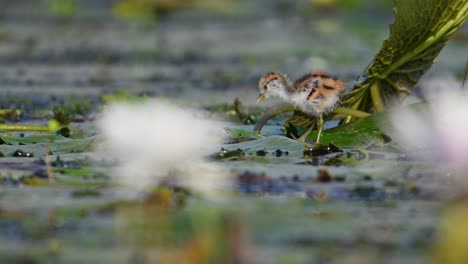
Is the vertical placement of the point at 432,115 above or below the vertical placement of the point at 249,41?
below

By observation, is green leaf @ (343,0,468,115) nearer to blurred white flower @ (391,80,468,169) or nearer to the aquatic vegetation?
the aquatic vegetation

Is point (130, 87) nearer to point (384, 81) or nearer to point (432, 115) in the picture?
point (384, 81)

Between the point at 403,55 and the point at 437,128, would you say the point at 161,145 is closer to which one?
the point at 437,128

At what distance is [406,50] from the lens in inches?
216

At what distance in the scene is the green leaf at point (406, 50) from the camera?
5.31 metres

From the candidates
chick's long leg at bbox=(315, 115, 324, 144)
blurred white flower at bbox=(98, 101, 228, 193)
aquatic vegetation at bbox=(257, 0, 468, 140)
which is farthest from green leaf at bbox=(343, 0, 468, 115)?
blurred white flower at bbox=(98, 101, 228, 193)

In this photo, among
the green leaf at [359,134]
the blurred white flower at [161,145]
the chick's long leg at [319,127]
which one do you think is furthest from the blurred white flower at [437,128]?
the blurred white flower at [161,145]

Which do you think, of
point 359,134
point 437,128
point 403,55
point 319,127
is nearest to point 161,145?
point 319,127

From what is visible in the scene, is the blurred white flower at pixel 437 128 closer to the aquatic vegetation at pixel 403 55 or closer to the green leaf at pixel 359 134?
the green leaf at pixel 359 134

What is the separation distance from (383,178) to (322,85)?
1.25 metres

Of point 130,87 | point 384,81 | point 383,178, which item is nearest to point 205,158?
point 383,178

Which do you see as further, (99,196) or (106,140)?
(106,140)

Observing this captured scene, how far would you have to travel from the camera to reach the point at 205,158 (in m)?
4.63

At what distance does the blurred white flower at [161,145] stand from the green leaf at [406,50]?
2.74 feet
